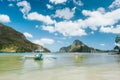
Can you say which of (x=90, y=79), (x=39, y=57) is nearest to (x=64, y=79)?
(x=90, y=79)

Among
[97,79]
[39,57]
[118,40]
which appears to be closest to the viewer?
[97,79]

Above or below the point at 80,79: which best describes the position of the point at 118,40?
above

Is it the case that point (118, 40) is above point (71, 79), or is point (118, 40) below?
above

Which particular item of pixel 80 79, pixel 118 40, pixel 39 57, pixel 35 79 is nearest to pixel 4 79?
pixel 35 79

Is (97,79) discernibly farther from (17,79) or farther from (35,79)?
(17,79)

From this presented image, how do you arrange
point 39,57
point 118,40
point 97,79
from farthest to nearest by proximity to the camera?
point 118,40
point 39,57
point 97,79

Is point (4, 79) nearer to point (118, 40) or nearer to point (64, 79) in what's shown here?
point (64, 79)

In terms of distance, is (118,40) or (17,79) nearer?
(17,79)

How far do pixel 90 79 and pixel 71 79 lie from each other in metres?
1.67

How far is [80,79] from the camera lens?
17.2 m

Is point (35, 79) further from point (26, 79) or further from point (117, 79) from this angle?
point (117, 79)

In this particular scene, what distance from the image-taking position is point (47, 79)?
17.2 metres

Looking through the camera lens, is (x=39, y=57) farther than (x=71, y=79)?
Yes

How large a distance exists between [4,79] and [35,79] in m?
2.76
